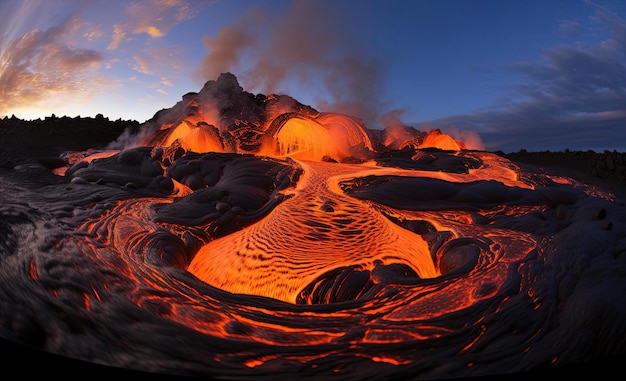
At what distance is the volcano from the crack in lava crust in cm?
2

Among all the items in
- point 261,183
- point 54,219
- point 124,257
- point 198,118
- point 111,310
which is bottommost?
point 111,310

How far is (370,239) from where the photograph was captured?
161 inches

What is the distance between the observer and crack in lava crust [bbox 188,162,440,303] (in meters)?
3.49

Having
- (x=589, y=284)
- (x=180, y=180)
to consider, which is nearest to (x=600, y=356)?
(x=589, y=284)

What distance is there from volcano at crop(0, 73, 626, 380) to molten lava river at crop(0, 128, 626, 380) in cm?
1

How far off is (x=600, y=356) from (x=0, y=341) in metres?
3.74

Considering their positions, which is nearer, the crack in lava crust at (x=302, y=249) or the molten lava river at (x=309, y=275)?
the molten lava river at (x=309, y=275)

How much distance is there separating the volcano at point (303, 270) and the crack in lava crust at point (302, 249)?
0.02 metres

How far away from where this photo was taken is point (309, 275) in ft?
11.2

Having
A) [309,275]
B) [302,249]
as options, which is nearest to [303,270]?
[309,275]

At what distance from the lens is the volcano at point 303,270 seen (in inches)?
84.8

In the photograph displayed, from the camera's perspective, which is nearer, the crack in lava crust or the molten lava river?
the molten lava river

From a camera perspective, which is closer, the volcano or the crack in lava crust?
the volcano

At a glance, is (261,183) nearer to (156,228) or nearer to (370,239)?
(156,228)
